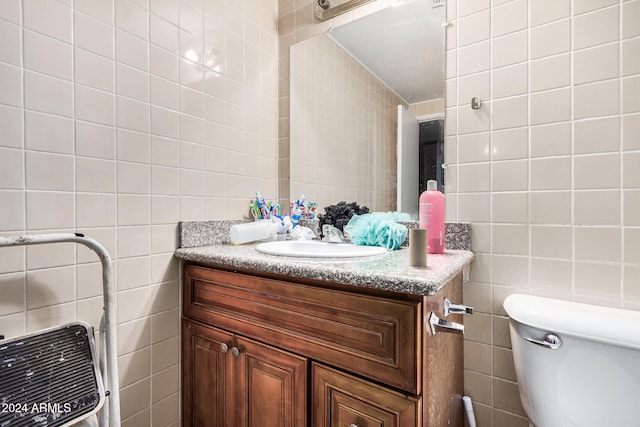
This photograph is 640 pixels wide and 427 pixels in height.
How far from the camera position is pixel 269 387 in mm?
869

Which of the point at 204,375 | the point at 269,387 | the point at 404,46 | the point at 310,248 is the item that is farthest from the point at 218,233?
the point at 404,46

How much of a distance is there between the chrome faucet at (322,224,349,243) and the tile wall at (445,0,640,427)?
42cm

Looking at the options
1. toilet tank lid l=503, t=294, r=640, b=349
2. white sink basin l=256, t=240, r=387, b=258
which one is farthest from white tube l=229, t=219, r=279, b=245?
toilet tank lid l=503, t=294, r=640, b=349

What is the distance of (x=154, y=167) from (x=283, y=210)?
65 cm

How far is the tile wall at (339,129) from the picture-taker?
4.14 ft

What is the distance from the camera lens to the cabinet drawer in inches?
25.2

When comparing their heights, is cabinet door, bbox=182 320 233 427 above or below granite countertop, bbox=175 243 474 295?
below

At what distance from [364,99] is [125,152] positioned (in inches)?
37.4

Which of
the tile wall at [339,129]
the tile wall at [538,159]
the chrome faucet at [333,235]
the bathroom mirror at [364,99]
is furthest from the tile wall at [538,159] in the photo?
the chrome faucet at [333,235]

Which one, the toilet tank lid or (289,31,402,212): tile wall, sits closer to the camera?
the toilet tank lid

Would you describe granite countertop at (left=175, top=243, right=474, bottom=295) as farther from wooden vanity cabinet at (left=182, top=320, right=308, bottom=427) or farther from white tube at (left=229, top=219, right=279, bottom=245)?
wooden vanity cabinet at (left=182, top=320, right=308, bottom=427)

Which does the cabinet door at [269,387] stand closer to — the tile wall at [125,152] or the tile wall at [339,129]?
the tile wall at [125,152]

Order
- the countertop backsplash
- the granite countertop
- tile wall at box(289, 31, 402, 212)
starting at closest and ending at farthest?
the granite countertop → the countertop backsplash → tile wall at box(289, 31, 402, 212)

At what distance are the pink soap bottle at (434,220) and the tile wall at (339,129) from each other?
0.28 metres
